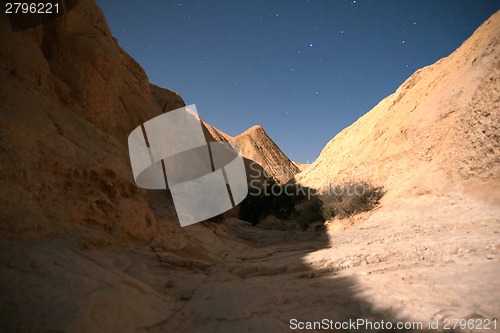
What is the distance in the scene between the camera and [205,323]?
8.42 ft

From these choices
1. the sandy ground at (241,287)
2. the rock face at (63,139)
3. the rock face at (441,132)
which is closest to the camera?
the sandy ground at (241,287)

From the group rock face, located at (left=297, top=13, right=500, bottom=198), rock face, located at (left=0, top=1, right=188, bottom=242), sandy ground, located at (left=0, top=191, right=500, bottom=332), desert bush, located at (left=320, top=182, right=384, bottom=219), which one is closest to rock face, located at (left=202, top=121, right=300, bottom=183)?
rock face, located at (left=297, top=13, right=500, bottom=198)

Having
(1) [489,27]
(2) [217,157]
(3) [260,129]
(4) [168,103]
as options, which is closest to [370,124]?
(1) [489,27]

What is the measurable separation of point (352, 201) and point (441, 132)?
14.6 ft

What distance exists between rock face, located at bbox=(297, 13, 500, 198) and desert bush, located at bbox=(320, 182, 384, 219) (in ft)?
1.73

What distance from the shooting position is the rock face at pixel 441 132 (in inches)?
340

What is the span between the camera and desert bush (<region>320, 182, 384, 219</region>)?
10039 millimetres

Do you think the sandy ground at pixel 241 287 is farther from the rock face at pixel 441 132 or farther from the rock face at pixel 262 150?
the rock face at pixel 262 150

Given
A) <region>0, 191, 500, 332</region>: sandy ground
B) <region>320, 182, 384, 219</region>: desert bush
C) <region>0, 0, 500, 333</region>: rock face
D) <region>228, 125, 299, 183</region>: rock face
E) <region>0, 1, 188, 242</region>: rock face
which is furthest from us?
<region>228, 125, 299, 183</region>: rock face

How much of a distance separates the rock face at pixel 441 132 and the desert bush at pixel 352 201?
1.73 ft

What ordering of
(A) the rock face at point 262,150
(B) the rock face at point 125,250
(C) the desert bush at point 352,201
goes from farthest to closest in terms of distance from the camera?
(A) the rock face at point 262,150 < (C) the desert bush at point 352,201 < (B) the rock face at point 125,250

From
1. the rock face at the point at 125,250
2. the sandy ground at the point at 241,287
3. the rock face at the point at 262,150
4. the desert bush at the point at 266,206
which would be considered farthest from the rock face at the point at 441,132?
the rock face at the point at 262,150

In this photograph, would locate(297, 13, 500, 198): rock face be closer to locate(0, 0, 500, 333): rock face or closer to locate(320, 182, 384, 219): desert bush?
locate(0, 0, 500, 333): rock face

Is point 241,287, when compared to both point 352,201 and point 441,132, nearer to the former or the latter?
point 352,201
